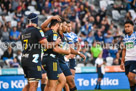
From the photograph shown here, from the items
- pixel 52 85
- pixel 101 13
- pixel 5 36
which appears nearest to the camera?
pixel 52 85

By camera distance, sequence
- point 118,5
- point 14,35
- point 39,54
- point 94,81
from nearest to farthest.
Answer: point 39,54 < point 94,81 < point 14,35 < point 118,5

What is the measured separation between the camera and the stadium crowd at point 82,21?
17.5 metres

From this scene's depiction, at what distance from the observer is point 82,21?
20.2m

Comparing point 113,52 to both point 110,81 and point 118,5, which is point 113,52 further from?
point 118,5

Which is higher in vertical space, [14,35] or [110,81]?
[14,35]

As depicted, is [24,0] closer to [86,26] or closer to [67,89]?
[86,26]

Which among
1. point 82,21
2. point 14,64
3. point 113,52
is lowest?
point 14,64

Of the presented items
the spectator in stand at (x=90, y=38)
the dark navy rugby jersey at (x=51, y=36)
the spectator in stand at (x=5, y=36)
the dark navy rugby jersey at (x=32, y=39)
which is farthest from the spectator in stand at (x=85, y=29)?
the dark navy rugby jersey at (x=32, y=39)

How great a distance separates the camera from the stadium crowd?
17.5 m

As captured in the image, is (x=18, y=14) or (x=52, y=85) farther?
(x=18, y=14)

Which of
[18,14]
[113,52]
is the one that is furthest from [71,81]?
[18,14]

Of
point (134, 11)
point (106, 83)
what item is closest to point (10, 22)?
point (106, 83)

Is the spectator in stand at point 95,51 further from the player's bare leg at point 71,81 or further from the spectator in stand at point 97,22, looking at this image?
the player's bare leg at point 71,81

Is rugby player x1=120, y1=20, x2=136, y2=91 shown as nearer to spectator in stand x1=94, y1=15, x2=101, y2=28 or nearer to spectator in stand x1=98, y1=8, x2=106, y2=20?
spectator in stand x1=94, y1=15, x2=101, y2=28
